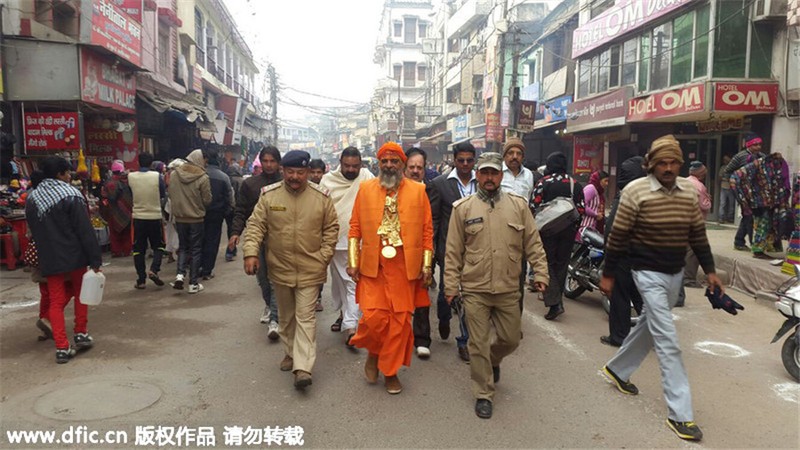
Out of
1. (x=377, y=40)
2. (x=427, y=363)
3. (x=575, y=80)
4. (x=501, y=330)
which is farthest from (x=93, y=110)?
(x=377, y=40)

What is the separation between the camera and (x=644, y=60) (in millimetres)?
14844

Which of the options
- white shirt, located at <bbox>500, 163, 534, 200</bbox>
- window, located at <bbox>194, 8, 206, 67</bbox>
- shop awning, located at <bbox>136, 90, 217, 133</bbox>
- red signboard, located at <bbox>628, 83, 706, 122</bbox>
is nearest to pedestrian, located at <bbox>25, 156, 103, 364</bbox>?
white shirt, located at <bbox>500, 163, 534, 200</bbox>

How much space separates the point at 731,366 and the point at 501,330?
7.79ft

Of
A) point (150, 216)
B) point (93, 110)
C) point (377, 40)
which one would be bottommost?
point (150, 216)

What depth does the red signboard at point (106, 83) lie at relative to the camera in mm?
10078

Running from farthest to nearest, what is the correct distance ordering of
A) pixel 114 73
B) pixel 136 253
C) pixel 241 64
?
1. pixel 241 64
2. pixel 114 73
3. pixel 136 253

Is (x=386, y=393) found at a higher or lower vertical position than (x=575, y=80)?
lower

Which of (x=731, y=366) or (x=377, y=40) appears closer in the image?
(x=731, y=366)

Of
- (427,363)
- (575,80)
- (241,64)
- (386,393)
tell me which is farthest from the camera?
(241,64)

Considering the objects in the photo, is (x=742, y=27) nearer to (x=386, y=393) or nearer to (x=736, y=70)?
(x=736, y=70)

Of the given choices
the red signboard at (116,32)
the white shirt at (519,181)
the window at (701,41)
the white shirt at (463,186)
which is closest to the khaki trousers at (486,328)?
the white shirt at (463,186)

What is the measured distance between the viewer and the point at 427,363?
191 inches

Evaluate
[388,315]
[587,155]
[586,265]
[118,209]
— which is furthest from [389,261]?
[587,155]

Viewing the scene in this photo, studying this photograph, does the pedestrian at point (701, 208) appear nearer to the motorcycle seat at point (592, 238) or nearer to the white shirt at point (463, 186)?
the motorcycle seat at point (592, 238)
